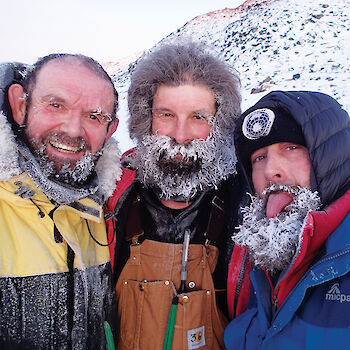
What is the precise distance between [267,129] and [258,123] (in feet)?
0.24

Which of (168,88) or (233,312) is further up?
(168,88)

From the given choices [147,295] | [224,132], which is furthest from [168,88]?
[147,295]

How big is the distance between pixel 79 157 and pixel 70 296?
835mm

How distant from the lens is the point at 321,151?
68.2 inches

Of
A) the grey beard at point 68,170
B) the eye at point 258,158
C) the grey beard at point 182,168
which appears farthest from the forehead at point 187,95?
the grey beard at point 68,170

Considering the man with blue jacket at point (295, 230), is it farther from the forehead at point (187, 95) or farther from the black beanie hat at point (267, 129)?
the forehead at point (187, 95)

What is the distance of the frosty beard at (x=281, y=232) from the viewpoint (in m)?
1.67

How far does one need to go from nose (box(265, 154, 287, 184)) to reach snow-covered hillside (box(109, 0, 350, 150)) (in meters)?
7.31

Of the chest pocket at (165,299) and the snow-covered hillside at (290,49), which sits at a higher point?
the snow-covered hillside at (290,49)

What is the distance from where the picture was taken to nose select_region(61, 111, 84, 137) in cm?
202

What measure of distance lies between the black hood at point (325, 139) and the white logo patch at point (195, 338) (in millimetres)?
1154

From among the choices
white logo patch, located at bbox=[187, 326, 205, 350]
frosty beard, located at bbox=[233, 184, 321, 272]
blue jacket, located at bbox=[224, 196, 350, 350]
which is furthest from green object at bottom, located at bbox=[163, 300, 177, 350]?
frosty beard, located at bbox=[233, 184, 321, 272]

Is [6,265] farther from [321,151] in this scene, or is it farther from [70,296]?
[321,151]

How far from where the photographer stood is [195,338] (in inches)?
82.7
